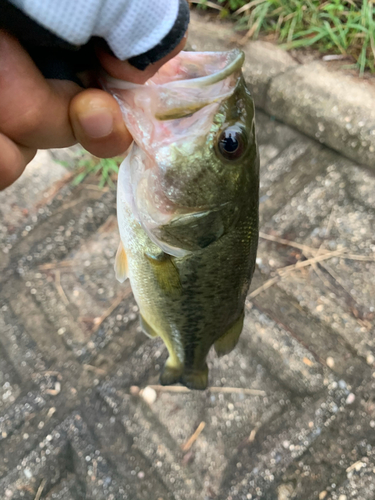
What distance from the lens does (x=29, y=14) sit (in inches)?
21.0

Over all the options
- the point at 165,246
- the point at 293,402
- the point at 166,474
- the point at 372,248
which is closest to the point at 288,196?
the point at 372,248

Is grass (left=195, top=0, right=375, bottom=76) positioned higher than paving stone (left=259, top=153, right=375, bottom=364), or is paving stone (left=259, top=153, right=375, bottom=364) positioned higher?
grass (left=195, top=0, right=375, bottom=76)

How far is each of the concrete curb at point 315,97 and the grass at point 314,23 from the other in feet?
0.48

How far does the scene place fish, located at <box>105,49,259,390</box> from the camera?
822 mm

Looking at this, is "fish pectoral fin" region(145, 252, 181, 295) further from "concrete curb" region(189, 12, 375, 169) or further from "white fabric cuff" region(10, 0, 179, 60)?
"concrete curb" region(189, 12, 375, 169)

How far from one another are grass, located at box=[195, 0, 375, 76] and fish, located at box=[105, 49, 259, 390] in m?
2.03

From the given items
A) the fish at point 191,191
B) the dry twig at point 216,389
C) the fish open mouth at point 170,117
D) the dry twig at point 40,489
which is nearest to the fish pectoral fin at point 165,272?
the fish at point 191,191

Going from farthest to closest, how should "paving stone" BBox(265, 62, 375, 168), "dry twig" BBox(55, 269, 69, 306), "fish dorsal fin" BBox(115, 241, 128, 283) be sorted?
"paving stone" BBox(265, 62, 375, 168), "dry twig" BBox(55, 269, 69, 306), "fish dorsal fin" BBox(115, 241, 128, 283)

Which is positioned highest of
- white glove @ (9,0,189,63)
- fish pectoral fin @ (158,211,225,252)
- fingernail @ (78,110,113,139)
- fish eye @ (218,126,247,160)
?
white glove @ (9,0,189,63)

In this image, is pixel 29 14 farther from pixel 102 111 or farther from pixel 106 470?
pixel 106 470

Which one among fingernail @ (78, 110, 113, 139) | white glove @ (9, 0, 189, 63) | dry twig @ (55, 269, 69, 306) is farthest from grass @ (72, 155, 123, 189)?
white glove @ (9, 0, 189, 63)

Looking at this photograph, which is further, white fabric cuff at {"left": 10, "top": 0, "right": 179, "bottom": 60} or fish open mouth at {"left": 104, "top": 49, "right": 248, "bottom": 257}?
fish open mouth at {"left": 104, "top": 49, "right": 248, "bottom": 257}

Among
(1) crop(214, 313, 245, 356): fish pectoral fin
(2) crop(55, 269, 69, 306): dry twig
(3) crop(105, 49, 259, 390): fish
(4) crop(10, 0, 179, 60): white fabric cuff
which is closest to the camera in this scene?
(4) crop(10, 0, 179, 60): white fabric cuff

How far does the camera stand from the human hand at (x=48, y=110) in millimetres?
629
